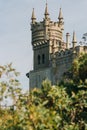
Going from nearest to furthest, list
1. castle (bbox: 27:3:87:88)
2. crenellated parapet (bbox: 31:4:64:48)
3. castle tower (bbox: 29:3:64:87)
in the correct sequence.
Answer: castle (bbox: 27:3:87:88), castle tower (bbox: 29:3:64:87), crenellated parapet (bbox: 31:4:64:48)

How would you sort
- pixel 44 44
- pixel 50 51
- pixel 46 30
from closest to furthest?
pixel 50 51 < pixel 44 44 < pixel 46 30

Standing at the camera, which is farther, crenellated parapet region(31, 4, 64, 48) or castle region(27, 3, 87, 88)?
crenellated parapet region(31, 4, 64, 48)

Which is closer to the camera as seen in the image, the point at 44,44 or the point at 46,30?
the point at 44,44

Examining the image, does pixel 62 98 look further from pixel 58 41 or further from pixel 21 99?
pixel 58 41

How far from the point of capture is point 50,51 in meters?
88.9

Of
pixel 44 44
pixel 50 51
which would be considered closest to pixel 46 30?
pixel 44 44

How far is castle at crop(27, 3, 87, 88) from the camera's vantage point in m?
84.8

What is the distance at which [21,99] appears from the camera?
20953 mm

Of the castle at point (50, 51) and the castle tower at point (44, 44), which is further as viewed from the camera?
the castle tower at point (44, 44)

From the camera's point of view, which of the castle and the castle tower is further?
the castle tower

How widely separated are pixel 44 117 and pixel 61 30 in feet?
246

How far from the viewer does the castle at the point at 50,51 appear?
278ft

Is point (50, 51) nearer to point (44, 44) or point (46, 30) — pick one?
point (44, 44)

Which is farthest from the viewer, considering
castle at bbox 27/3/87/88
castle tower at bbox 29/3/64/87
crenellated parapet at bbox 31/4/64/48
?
crenellated parapet at bbox 31/4/64/48
